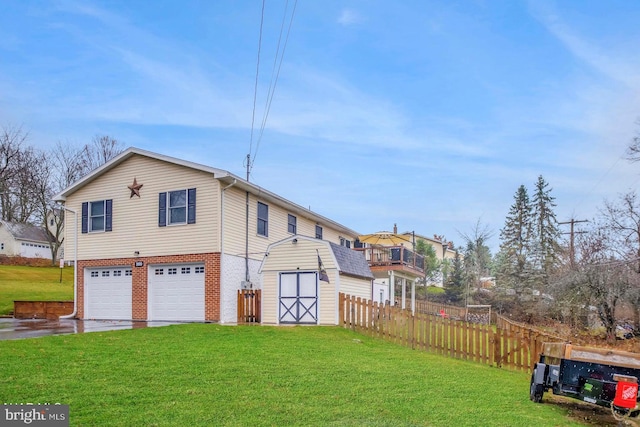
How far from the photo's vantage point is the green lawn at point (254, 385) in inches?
279

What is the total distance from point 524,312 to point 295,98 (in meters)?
23.1

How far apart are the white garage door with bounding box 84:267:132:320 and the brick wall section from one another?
0.85ft

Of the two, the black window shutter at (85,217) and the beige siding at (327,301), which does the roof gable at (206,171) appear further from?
the beige siding at (327,301)

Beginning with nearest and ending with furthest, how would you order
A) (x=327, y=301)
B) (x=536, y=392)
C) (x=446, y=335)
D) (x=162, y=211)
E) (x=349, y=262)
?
(x=536, y=392), (x=446, y=335), (x=327, y=301), (x=349, y=262), (x=162, y=211)

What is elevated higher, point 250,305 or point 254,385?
point 254,385

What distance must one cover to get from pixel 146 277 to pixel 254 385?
1460cm

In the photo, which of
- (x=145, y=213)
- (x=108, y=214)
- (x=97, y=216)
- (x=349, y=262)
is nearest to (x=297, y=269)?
(x=349, y=262)

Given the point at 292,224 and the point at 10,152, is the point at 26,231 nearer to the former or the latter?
the point at 10,152

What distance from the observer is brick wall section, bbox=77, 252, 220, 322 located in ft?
67.7

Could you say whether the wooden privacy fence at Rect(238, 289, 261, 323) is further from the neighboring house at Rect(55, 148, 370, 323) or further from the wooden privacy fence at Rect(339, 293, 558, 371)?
the wooden privacy fence at Rect(339, 293, 558, 371)

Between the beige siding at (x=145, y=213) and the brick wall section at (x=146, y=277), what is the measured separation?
0.23 meters

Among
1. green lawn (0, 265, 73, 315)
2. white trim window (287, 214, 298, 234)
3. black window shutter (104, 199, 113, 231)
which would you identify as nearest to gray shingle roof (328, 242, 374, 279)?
white trim window (287, 214, 298, 234)

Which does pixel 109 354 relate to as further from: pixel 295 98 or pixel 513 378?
pixel 295 98

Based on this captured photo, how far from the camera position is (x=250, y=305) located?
818 inches
